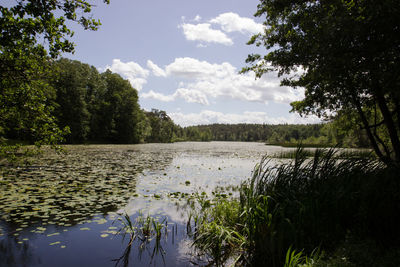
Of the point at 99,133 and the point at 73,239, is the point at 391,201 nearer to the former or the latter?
the point at 73,239

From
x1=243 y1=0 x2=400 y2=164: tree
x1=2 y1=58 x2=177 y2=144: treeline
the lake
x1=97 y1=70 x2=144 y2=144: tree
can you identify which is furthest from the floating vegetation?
x1=97 y1=70 x2=144 y2=144: tree

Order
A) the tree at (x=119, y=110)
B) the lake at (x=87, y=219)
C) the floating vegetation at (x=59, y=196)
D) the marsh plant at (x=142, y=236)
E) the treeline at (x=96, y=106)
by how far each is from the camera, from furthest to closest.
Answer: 1. the tree at (x=119, y=110)
2. the treeline at (x=96, y=106)
3. the floating vegetation at (x=59, y=196)
4. the marsh plant at (x=142, y=236)
5. the lake at (x=87, y=219)

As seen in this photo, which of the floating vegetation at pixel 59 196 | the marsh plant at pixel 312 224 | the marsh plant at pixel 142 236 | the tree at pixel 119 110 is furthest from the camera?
the tree at pixel 119 110


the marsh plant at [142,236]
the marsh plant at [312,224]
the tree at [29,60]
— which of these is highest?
the tree at [29,60]

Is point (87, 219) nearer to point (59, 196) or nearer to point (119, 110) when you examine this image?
point (59, 196)

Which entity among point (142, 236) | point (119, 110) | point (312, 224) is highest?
point (119, 110)

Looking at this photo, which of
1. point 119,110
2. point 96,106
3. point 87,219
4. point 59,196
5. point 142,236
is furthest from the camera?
point 119,110

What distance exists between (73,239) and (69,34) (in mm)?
4978

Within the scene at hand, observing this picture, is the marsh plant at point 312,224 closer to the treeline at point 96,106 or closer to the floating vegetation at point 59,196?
the floating vegetation at point 59,196

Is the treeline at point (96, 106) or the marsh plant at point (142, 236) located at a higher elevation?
the treeline at point (96, 106)

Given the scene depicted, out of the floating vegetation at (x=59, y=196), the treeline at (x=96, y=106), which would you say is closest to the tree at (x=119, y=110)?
the treeline at (x=96, y=106)

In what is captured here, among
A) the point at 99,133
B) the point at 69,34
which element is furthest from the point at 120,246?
the point at 99,133

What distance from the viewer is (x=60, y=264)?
4629 millimetres

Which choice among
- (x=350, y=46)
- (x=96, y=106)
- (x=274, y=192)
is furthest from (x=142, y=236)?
(x=96, y=106)
